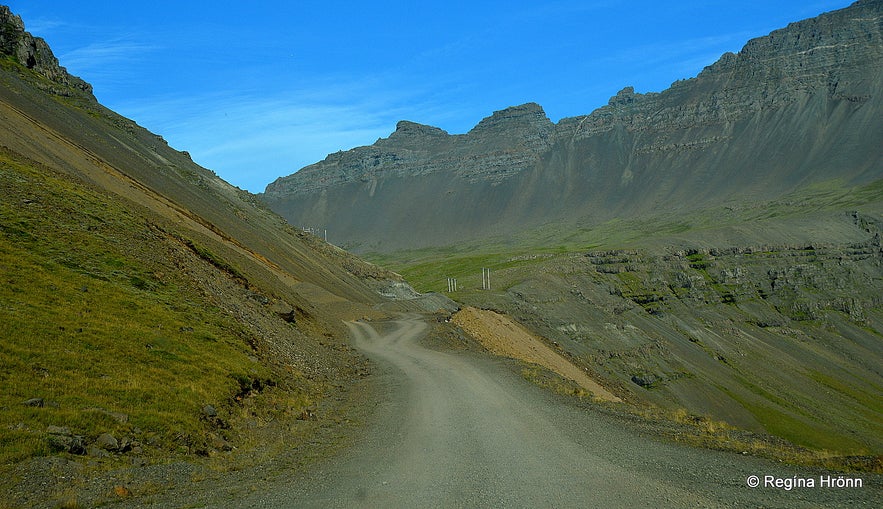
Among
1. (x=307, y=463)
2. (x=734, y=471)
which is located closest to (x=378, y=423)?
(x=307, y=463)

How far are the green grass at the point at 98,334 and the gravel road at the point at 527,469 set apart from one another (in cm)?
431

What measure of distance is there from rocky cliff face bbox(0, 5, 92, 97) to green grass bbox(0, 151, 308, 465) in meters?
67.8

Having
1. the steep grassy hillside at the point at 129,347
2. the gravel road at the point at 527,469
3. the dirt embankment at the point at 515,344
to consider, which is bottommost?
the dirt embankment at the point at 515,344

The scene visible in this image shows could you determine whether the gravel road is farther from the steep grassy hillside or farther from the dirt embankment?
the dirt embankment

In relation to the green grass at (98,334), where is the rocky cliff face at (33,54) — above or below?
above

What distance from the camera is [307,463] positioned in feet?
43.8

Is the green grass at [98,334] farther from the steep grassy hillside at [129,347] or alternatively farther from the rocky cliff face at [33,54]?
the rocky cliff face at [33,54]

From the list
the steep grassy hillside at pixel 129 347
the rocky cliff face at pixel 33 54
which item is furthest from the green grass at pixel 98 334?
the rocky cliff face at pixel 33 54

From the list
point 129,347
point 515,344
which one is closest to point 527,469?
point 129,347

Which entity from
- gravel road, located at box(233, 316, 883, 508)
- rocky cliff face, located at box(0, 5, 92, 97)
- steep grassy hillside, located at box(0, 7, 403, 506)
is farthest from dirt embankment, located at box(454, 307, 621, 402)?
rocky cliff face, located at box(0, 5, 92, 97)

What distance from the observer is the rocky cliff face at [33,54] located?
8569 cm

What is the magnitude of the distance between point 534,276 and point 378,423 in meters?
81.9

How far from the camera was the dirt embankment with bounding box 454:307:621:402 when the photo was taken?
4231 centimetres

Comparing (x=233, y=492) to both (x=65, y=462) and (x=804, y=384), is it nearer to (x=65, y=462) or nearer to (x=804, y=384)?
(x=65, y=462)
